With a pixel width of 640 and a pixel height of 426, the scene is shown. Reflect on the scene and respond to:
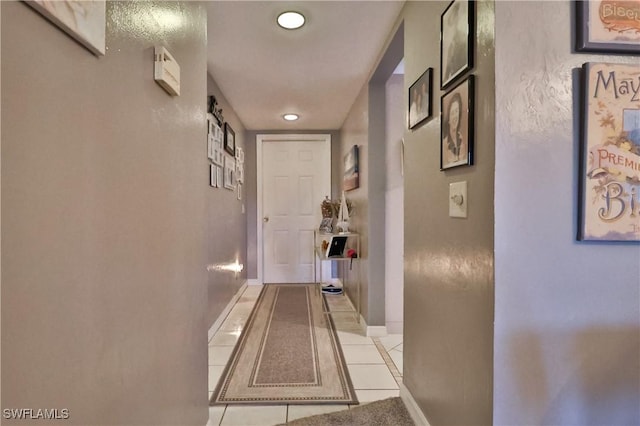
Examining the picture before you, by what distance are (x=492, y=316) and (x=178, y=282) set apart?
3.55 feet

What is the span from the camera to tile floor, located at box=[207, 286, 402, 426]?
1.76 m

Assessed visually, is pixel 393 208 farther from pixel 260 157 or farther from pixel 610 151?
pixel 260 157

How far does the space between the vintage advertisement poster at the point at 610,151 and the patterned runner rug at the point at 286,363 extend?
4.90 ft

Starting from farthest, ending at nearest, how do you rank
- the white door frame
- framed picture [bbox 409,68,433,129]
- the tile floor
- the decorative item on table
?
the white door frame, the decorative item on table, the tile floor, framed picture [bbox 409,68,433,129]

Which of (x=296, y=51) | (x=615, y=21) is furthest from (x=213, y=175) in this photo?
(x=615, y=21)

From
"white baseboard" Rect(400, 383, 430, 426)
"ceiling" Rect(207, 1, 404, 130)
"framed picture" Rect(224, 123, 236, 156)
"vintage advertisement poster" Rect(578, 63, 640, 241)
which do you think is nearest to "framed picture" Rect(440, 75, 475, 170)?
"vintage advertisement poster" Rect(578, 63, 640, 241)

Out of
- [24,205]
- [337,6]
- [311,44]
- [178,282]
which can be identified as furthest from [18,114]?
[311,44]

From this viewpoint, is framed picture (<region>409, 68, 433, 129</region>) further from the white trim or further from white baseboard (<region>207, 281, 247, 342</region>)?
white baseboard (<region>207, 281, 247, 342</region>)

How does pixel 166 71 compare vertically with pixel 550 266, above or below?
above

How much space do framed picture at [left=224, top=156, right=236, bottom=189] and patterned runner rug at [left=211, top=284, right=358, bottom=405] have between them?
4.32 feet

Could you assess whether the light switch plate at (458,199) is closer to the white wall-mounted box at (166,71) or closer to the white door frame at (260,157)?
the white wall-mounted box at (166,71)

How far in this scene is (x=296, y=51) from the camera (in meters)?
2.37

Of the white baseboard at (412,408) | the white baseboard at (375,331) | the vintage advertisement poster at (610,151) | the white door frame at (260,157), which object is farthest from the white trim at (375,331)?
the white door frame at (260,157)

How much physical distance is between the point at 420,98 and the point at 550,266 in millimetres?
927
